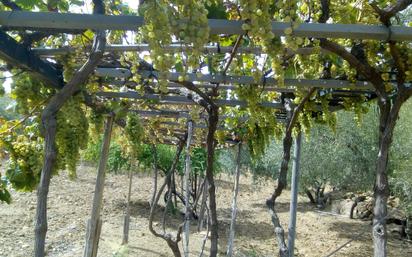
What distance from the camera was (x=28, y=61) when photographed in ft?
7.98

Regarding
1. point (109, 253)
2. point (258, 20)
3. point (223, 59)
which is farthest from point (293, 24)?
point (109, 253)

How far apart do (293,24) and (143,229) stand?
815 centimetres

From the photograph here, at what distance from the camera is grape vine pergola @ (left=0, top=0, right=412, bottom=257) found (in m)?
1.50

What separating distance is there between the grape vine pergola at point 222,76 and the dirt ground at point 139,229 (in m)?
3.00

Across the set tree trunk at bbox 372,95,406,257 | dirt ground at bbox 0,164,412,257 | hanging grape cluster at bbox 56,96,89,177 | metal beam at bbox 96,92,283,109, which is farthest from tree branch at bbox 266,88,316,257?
dirt ground at bbox 0,164,412,257

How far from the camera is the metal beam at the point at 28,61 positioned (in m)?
2.15

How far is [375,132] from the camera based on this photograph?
1001cm

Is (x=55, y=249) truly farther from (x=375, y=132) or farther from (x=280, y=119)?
(x=375, y=132)

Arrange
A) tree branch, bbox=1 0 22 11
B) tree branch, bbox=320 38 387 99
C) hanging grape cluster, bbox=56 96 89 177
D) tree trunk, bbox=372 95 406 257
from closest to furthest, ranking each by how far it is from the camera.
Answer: tree branch, bbox=1 0 22 11 → tree trunk, bbox=372 95 406 257 → tree branch, bbox=320 38 387 99 → hanging grape cluster, bbox=56 96 89 177

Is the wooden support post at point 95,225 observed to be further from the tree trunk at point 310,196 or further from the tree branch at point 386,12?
the tree trunk at point 310,196

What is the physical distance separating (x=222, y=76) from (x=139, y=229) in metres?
6.84

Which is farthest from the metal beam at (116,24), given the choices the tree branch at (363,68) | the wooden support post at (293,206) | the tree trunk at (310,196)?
the tree trunk at (310,196)

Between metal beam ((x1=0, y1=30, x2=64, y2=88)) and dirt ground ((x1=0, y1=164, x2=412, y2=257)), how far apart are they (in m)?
4.21

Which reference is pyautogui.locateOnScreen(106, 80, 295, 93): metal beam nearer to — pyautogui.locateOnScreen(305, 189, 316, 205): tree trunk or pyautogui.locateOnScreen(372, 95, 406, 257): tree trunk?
pyautogui.locateOnScreen(372, 95, 406, 257): tree trunk
